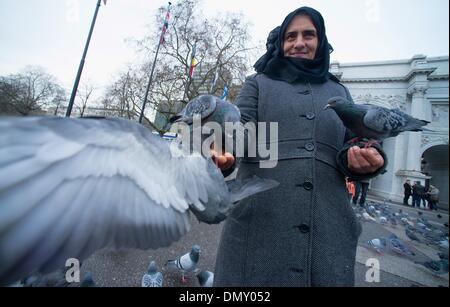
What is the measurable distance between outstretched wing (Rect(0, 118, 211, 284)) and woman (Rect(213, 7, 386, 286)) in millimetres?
366

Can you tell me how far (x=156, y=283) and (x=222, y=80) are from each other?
15.5m

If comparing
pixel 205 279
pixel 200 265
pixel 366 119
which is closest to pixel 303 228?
pixel 366 119

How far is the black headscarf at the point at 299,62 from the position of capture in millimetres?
1502

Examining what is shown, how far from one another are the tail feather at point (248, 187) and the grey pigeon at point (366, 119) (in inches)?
29.0

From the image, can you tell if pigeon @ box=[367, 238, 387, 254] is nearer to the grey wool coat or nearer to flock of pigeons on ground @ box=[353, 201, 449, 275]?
flock of pigeons on ground @ box=[353, 201, 449, 275]

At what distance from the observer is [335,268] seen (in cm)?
112

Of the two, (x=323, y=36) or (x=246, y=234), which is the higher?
(x=323, y=36)

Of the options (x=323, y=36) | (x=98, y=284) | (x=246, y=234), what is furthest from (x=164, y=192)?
(x=98, y=284)

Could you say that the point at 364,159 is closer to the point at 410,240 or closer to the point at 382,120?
the point at 382,120

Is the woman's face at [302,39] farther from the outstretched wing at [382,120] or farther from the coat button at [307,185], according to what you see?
the coat button at [307,185]

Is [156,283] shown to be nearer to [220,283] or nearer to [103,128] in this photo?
[220,283]

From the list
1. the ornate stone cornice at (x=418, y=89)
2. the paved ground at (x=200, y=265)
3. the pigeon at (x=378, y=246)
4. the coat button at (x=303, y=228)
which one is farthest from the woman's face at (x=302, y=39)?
the ornate stone cornice at (x=418, y=89)

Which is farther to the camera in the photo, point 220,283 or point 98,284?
point 98,284

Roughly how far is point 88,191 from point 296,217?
0.99m
